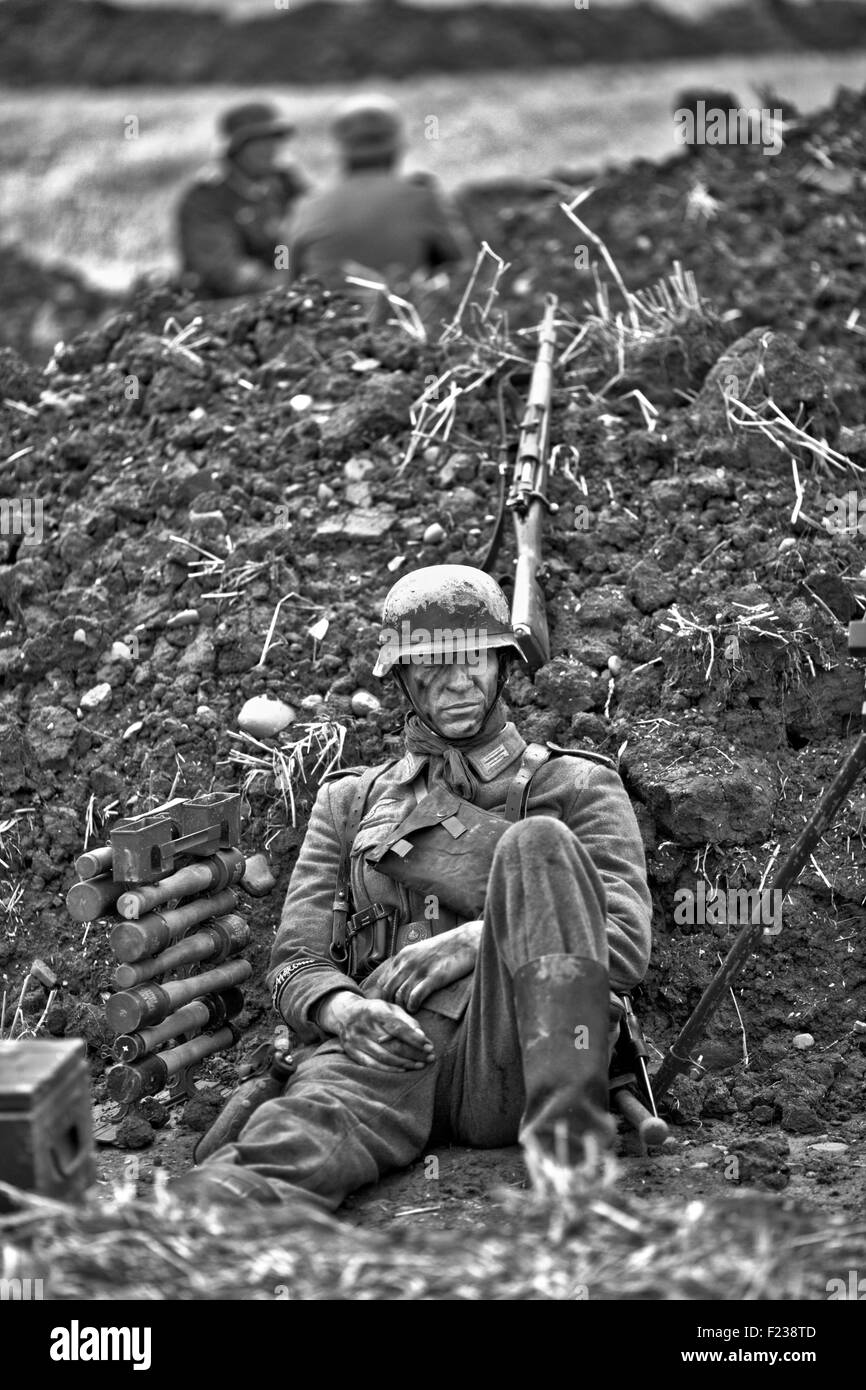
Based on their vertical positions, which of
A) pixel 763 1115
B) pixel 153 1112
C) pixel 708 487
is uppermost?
pixel 708 487

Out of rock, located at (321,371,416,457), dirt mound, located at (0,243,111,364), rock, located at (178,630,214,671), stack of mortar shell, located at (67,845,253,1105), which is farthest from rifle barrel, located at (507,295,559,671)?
dirt mound, located at (0,243,111,364)

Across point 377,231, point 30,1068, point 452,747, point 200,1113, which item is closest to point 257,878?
point 200,1113

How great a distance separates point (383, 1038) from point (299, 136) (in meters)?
16.4

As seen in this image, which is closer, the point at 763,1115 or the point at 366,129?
the point at 763,1115

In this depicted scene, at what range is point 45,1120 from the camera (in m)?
4.48

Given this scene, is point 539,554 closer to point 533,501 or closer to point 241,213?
point 533,501

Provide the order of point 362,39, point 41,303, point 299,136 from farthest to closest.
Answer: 1. point 362,39
2. point 299,136
3. point 41,303

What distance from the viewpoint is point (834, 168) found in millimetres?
11086

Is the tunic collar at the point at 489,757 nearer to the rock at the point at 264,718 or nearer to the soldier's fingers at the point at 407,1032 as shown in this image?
the soldier's fingers at the point at 407,1032

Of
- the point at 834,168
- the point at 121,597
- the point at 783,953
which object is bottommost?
the point at 783,953

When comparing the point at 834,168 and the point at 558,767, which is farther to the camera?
the point at 834,168

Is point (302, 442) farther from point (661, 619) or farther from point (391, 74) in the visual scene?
point (391, 74)
